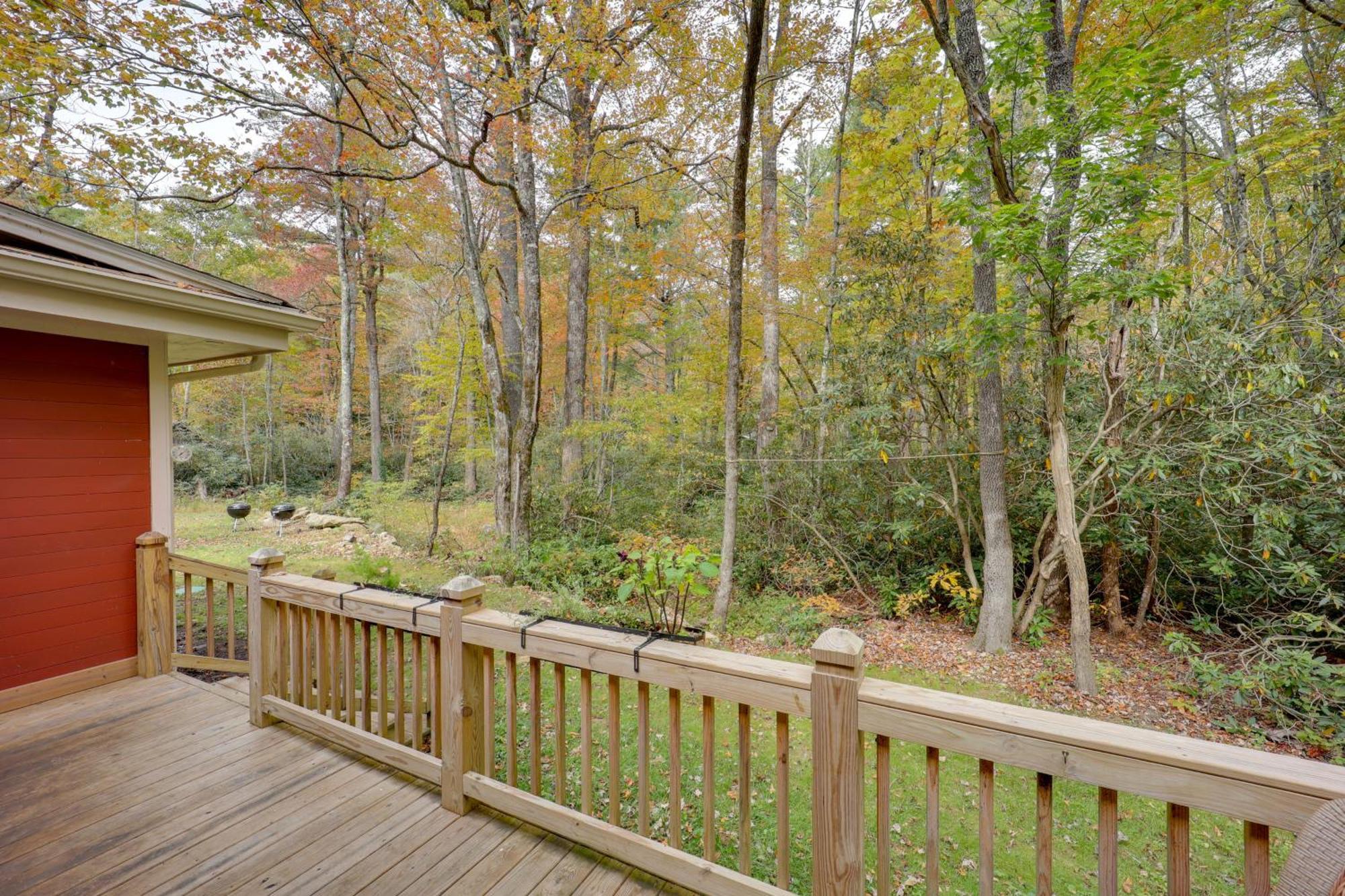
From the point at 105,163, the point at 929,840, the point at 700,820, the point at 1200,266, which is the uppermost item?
the point at 105,163

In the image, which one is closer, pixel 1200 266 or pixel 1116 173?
pixel 1116 173

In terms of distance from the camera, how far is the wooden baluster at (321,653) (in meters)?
2.52

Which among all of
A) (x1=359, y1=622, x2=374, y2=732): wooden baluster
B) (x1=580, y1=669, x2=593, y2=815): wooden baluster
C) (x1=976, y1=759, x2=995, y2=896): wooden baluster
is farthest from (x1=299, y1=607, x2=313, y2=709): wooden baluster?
(x1=976, y1=759, x2=995, y2=896): wooden baluster

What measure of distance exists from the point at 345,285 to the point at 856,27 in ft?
32.8

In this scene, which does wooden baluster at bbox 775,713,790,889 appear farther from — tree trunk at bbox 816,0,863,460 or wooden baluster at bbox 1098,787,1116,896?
tree trunk at bbox 816,0,863,460

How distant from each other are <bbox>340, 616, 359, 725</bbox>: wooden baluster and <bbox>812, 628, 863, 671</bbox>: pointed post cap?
2.00 meters

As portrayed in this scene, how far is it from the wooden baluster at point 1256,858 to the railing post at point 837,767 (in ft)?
2.35

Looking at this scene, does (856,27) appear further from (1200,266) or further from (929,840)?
(929,840)

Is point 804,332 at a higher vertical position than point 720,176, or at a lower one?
lower

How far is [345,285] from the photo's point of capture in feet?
Result: 34.9

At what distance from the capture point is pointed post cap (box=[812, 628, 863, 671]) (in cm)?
136

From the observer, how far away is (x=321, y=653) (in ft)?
8.36

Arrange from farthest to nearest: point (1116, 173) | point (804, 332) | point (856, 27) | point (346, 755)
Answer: point (804, 332)
point (856, 27)
point (1116, 173)
point (346, 755)

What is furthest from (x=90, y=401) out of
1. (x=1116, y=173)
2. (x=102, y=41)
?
(x=1116, y=173)
